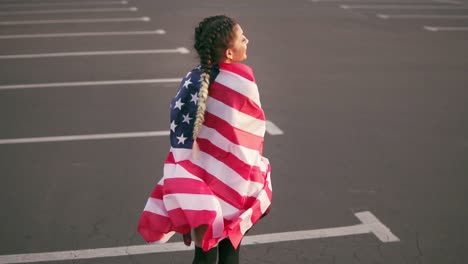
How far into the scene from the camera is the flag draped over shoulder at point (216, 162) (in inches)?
145

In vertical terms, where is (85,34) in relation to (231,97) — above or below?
below

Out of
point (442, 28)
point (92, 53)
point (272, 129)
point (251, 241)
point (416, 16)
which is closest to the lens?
point (251, 241)

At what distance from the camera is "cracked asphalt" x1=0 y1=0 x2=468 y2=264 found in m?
5.39

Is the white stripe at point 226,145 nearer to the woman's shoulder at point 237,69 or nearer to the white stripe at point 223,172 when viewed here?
the white stripe at point 223,172

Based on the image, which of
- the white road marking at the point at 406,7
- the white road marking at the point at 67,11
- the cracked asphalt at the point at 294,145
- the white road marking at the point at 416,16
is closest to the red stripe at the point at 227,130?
the cracked asphalt at the point at 294,145

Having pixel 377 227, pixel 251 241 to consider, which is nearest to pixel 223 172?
pixel 251 241

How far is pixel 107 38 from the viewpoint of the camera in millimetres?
13680

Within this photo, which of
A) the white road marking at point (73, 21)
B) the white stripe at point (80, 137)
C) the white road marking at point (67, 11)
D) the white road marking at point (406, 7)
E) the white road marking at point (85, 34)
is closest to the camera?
the white stripe at point (80, 137)

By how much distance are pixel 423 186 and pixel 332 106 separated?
2665 mm

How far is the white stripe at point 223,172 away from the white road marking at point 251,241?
5.17ft

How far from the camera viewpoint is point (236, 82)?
369 centimetres

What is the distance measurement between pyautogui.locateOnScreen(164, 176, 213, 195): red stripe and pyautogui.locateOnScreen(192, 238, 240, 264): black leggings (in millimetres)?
363

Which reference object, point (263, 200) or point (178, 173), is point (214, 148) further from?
point (263, 200)

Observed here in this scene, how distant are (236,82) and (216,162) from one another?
405 mm
